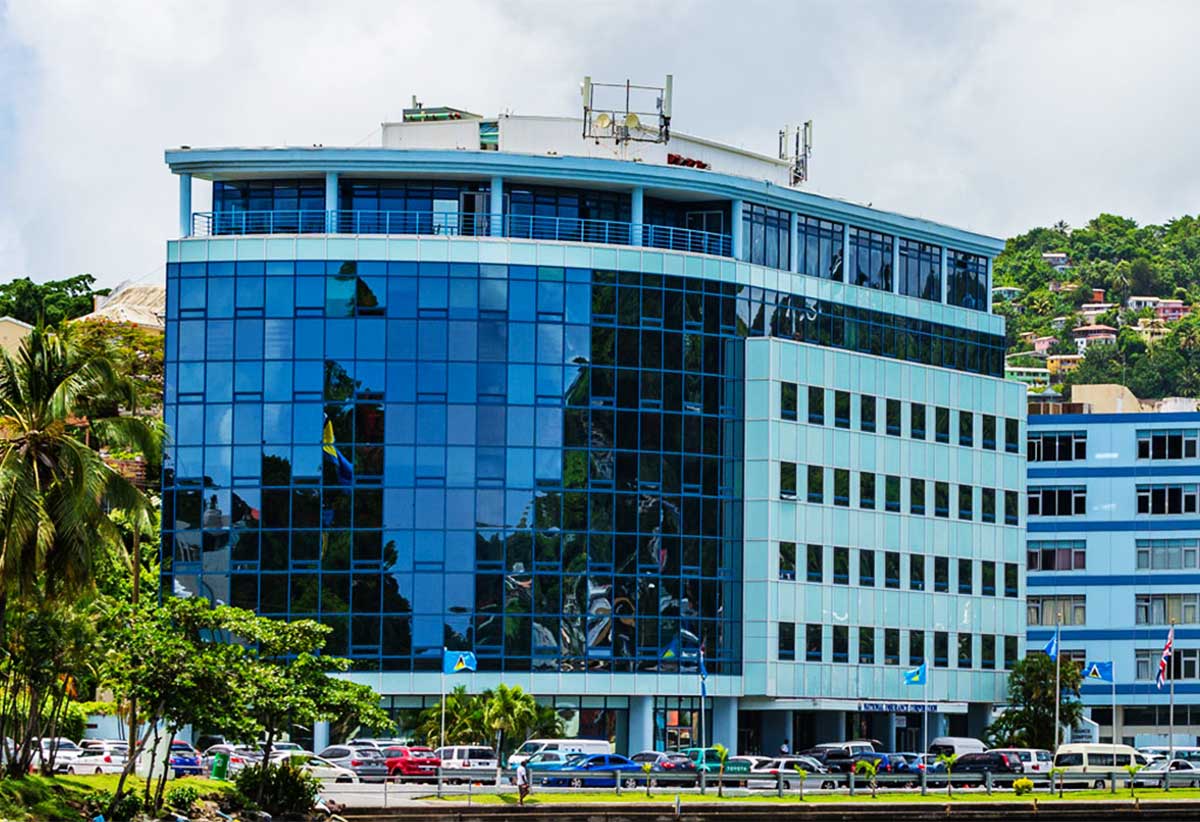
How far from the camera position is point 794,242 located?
11044 centimetres

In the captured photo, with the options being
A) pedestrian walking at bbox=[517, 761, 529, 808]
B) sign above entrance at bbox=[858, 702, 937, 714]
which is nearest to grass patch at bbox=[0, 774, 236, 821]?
pedestrian walking at bbox=[517, 761, 529, 808]

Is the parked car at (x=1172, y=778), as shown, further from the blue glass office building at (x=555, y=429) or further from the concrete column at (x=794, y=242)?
the concrete column at (x=794, y=242)

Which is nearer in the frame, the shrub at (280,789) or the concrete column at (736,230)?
the shrub at (280,789)

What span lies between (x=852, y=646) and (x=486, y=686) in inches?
783

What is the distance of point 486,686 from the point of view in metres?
100

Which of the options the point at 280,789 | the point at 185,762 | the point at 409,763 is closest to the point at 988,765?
the point at 409,763

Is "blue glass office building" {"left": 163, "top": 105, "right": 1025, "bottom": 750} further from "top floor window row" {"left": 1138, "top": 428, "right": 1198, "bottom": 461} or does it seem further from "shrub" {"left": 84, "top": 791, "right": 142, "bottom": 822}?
"shrub" {"left": 84, "top": 791, "right": 142, "bottom": 822}

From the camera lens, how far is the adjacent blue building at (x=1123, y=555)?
13212 cm

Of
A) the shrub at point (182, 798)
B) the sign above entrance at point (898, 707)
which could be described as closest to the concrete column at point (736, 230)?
the sign above entrance at point (898, 707)

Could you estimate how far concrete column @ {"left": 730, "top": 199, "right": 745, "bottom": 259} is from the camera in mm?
107500

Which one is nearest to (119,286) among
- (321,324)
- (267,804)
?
(321,324)

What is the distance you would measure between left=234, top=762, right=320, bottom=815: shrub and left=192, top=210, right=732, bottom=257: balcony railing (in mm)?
35468

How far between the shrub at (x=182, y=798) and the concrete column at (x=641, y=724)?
35.9m

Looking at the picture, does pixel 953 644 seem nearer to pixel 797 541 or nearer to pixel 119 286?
pixel 797 541
